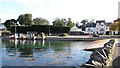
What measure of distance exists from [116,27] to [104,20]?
44.0 meters

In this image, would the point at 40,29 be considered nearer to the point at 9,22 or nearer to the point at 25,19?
the point at 25,19

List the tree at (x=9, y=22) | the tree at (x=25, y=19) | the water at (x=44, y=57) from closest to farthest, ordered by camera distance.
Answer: the water at (x=44, y=57) < the tree at (x=25, y=19) < the tree at (x=9, y=22)

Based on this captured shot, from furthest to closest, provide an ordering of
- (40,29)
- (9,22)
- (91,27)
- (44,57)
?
1. (91,27)
2. (9,22)
3. (40,29)
4. (44,57)

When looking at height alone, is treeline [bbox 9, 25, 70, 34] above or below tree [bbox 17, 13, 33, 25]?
below

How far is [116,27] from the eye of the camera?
89.3 m

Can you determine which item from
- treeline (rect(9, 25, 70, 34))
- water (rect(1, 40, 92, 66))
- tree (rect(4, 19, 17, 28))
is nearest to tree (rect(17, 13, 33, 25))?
tree (rect(4, 19, 17, 28))

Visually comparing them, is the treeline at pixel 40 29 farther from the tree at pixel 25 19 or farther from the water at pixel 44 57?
the water at pixel 44 57

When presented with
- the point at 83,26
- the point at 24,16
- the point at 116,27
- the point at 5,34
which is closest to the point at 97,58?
the point at 5,34

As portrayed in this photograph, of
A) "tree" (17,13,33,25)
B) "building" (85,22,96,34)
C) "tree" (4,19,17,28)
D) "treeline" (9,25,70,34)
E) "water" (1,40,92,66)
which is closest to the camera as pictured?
"water" (1,40,92,66)

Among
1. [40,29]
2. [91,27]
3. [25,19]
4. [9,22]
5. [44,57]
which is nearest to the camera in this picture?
[44,57]

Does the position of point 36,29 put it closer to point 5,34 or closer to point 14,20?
point 5,34

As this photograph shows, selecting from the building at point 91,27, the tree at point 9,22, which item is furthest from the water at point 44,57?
the building at point 91,27

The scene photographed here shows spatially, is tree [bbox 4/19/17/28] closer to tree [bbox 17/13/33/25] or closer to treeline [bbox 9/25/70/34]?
tree [bbox 17/13/33/25]

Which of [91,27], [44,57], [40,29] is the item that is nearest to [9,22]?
[40,29]
